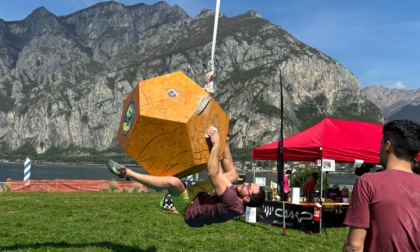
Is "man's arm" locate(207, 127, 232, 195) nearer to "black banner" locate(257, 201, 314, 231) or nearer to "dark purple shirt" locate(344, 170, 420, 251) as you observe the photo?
"dark purple shirt" locate(344, 170, 420, 251)

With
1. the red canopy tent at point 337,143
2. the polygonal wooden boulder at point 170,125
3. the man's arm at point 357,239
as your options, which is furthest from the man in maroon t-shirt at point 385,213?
the red canopy tent at point 337,143

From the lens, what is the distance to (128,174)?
18.9ft

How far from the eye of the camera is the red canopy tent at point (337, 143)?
13.9 meters

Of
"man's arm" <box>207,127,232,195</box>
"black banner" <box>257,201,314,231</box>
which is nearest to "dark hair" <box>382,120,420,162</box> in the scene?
"man's arm" <box>207,127,232,195</box>

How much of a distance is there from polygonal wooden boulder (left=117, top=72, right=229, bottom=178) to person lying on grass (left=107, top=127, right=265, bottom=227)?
14 centimetres

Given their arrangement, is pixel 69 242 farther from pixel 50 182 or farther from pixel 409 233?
pixel 50 182

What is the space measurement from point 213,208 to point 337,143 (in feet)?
29.4

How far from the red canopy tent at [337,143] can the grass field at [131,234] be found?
2.45 meters

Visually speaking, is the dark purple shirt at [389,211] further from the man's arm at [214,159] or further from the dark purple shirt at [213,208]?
the dark purple shirt at [213,208]

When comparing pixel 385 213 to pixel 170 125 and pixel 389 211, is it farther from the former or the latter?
pixel 170 125

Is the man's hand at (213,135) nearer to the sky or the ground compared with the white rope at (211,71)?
nearer to the ground

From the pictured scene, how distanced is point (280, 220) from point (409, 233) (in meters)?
11.5

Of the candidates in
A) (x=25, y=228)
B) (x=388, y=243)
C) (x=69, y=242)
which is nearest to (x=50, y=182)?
(x=25, y=228)

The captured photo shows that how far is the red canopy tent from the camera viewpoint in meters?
13.9
